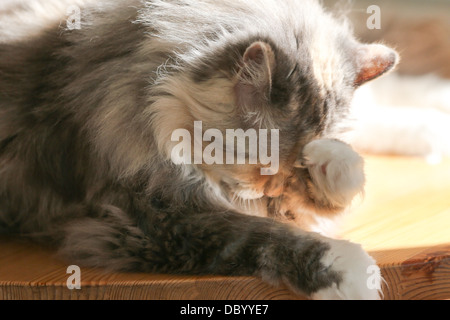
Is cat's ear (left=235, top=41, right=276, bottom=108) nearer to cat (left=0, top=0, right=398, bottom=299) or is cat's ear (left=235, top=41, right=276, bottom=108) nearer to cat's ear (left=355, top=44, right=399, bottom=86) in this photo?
cat (left=0, top=0, right=398, bottom=299)

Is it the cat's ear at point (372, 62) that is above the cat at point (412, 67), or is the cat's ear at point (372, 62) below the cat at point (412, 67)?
below

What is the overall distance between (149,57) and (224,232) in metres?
0.48

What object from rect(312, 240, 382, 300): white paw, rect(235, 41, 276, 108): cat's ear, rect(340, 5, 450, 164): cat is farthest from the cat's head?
rect(340, 5, 450, 164): cat

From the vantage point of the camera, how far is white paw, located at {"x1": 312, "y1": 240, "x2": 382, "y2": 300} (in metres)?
1.29

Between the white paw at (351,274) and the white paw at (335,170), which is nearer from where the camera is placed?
the white paw at (351,274)

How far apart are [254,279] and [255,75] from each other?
0.47 m

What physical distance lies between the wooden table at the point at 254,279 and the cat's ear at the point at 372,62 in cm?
43

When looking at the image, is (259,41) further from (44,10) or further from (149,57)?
(44,10)

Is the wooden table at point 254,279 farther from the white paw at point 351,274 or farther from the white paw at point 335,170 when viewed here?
the white paw at point 335,170

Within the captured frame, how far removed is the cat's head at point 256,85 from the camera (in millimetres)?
1459

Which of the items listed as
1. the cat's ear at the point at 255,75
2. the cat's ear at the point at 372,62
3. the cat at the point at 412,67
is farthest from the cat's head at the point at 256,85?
the cat at the point at 412,67

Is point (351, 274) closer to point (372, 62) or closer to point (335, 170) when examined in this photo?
point (335, 170)

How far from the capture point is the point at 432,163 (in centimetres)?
247

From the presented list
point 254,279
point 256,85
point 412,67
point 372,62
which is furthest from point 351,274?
point 412,67
